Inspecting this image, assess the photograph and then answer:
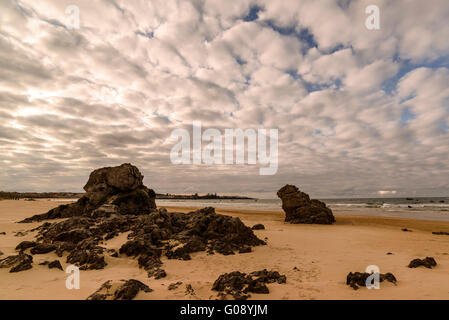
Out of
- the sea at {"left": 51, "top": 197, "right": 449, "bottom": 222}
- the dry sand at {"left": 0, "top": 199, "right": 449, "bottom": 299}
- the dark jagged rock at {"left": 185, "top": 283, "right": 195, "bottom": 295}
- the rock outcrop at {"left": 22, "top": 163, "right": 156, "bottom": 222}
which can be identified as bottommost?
the sea at {"left": 51, "top": 197, "right": 449, "bottom": 222}

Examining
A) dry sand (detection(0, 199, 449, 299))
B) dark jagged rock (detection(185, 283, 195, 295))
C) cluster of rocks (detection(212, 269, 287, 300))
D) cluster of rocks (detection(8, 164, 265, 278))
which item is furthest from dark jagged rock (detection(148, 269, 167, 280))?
cluster of rocks (detection(212, 269, 287, 300))

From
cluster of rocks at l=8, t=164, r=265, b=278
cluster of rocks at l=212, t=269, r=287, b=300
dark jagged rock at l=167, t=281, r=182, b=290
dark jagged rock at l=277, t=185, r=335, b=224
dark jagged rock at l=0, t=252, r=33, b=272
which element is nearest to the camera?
cluster of rocks at l=212, t=269, r=287, b=300

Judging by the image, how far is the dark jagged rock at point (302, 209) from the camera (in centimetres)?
2302

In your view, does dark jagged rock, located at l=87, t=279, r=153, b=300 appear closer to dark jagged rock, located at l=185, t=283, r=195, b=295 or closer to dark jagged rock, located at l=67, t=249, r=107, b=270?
dark jagged rock, located at l=185, t=283, r=195, b=295

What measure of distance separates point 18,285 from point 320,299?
805cm

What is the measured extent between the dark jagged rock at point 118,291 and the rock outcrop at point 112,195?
13.1m

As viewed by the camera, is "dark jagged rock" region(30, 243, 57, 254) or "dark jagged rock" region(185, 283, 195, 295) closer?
"dark jagged rock" region(185, 283, 195, 295)

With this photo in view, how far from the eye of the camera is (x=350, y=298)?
5.48 m

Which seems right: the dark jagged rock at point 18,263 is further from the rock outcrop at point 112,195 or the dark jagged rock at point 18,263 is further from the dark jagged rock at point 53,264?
the rock outcrop at point 112,195

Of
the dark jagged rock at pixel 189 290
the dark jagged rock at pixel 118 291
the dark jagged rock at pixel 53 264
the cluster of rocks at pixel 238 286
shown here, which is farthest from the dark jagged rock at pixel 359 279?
the dark jagged rock at pixel 53 264

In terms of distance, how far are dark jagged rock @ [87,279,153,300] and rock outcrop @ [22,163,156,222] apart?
1310cm

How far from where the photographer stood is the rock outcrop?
18.5 meters
